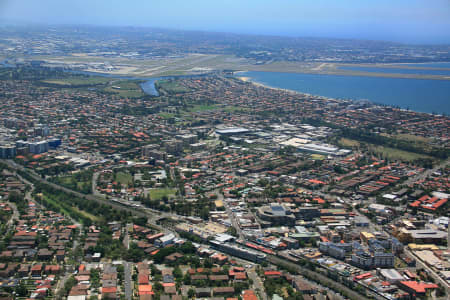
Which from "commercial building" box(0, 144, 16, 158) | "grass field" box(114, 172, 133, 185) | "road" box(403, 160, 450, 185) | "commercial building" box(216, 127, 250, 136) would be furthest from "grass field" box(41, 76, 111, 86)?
"road" box(403, 160, 450, 185)

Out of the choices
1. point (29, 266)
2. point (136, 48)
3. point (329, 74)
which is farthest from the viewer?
point (136, 48)

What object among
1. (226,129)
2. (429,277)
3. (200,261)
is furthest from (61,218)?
(226,129)

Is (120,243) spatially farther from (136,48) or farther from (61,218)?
(136,48)

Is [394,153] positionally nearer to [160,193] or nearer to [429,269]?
[160,193]

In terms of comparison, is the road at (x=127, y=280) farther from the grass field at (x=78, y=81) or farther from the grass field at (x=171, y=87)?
the grass field at (x=78, y=81)

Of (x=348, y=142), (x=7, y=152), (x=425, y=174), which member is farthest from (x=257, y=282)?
(x=348, y=142)

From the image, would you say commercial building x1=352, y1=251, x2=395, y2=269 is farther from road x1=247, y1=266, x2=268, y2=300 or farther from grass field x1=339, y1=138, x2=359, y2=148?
grass field x1=339, y1=138, x2=359, y2=148
